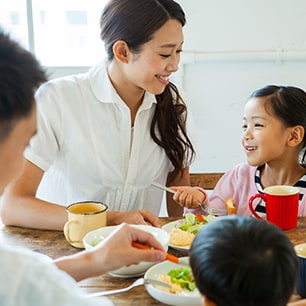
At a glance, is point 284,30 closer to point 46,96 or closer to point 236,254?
point 46,96

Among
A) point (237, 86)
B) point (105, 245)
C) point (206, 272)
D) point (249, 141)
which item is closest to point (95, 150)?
point (249, 141)

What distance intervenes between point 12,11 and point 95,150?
1439mm

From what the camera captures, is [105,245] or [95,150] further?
[95,150]

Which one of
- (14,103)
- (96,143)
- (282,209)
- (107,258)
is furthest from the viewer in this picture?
(96,143)

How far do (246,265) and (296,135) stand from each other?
→ 105 centimetres

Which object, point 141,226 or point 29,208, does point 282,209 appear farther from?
point 29,208

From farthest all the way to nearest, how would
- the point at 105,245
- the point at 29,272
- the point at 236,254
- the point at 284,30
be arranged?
the point at 284,30, the point at 105,245, the point at 236,254, the point at 29,272

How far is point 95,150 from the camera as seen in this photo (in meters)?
1.70

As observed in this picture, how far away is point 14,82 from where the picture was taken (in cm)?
77

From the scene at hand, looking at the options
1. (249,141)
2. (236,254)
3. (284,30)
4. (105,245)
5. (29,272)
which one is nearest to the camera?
(29,272)

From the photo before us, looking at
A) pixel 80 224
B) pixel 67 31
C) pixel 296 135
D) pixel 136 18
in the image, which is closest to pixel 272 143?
pixel 296 135

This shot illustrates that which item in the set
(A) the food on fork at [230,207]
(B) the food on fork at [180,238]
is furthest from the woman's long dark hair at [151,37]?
(B) the food on fork at [180,238]

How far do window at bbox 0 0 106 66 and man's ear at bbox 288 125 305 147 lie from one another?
1347mm

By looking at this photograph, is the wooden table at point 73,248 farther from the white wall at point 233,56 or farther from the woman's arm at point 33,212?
the white wall at point 233,56
